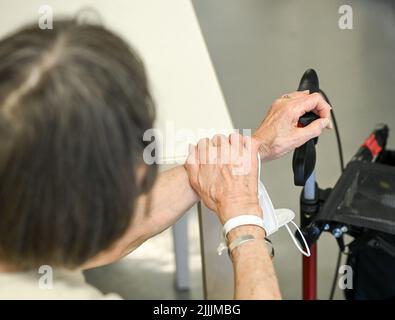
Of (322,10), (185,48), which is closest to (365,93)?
(322,10)

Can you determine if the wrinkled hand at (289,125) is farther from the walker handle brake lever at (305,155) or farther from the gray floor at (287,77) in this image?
the gray floor at (287,77)

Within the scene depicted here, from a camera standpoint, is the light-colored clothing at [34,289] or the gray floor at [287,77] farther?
the gray floor at [287,77]

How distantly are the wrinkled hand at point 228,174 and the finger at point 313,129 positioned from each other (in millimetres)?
91

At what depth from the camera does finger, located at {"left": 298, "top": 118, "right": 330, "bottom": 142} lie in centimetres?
94

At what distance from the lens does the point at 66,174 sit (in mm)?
593

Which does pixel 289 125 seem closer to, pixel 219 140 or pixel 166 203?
pixel 219 140

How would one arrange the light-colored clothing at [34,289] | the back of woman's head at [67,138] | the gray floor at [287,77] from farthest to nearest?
the gray floor at [287,77] < the light-colored clothing at [34,289] < the back of woman's head at [67,138]

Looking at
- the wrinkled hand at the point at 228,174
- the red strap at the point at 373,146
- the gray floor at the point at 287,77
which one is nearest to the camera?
the wrinkled hand at the point at 228,174

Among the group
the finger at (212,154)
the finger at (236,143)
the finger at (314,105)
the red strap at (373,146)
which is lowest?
the red strap at (373,146)

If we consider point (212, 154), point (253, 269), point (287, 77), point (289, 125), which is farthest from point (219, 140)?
point (287, 77)

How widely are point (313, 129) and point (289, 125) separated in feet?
0.16

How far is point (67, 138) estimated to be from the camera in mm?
578

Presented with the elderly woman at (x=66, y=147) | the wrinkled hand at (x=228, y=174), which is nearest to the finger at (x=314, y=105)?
the wrinkled hand at (x=228, y=174)

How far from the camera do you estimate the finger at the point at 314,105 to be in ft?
3.09
